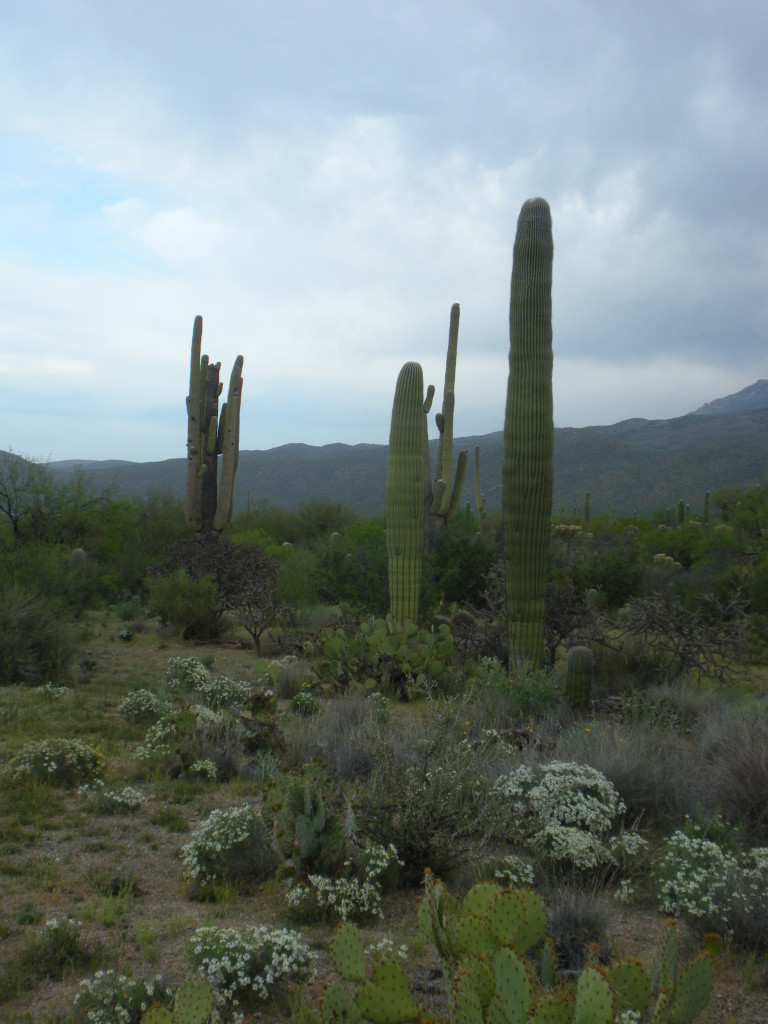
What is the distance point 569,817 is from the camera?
4.79 m

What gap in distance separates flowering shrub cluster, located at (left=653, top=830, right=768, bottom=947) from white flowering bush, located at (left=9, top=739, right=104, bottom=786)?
4158 millimetres

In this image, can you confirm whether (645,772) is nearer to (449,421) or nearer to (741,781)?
(741,781)

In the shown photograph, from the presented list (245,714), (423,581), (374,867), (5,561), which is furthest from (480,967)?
(423,581)

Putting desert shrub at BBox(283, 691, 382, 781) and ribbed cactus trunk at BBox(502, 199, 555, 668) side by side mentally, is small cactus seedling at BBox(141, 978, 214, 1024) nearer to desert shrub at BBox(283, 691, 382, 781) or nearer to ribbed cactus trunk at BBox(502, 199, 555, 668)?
desert shrub at BBox(283, 691, 382, 781)

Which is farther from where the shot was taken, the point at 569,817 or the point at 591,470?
the point at 591,470

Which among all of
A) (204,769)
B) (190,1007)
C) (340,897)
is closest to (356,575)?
(204,769)

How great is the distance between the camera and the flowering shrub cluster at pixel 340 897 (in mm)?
4234

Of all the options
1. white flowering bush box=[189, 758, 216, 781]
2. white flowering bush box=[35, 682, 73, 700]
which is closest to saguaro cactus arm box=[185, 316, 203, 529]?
white flowering bush box=[35, 682, 73, 700]

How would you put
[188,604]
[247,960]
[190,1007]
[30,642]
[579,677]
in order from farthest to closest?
[188,604], [30,642], [579,677], [247,960], [190,1007]

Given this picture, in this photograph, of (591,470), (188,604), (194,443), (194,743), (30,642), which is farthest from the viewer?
(591,470)

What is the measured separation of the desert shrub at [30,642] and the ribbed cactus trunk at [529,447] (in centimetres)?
576

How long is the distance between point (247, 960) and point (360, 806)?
1.65 metres

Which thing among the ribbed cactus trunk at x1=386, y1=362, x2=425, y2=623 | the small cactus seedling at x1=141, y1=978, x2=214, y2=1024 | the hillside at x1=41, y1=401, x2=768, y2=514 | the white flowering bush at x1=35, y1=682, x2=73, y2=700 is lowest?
the white flowering bush at x1=35, y1=682, x2=73, y2=700

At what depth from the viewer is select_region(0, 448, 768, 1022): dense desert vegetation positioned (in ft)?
12.1
